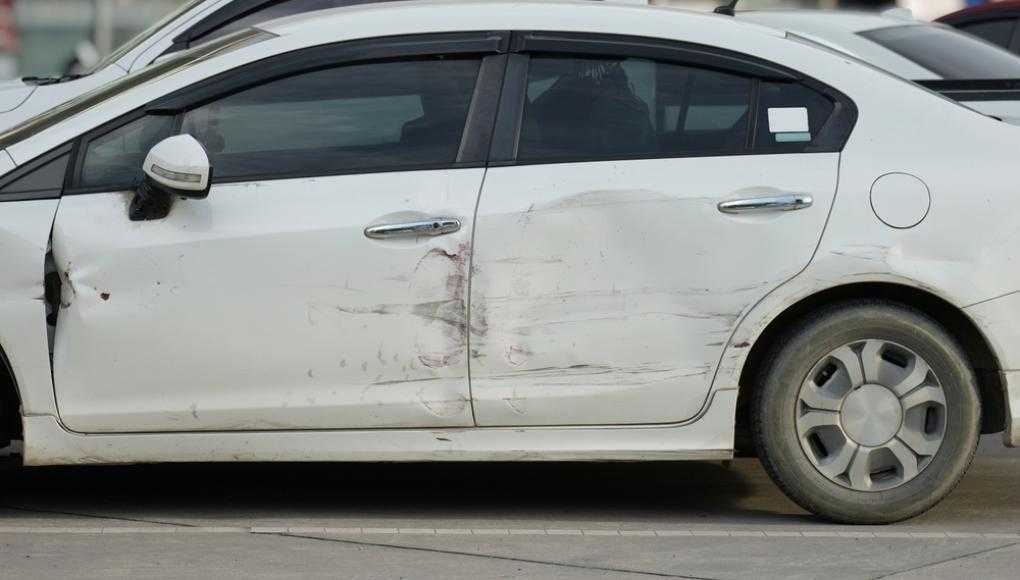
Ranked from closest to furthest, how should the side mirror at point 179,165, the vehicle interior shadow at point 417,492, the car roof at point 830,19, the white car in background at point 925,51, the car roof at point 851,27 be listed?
the side mirror at point 179,165
the vehicle interior shadow at point 417,492
the white car in background at point 925,51
the car roof at point 851,27
the car roof at point 830,19

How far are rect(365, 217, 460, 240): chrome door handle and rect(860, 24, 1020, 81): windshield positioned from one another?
14.2 ft

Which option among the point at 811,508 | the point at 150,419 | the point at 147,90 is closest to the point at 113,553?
the point at 150,419

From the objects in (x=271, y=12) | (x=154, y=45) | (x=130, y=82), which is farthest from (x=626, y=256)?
(x=271, y=12)

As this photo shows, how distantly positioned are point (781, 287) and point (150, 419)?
1999 millimetres

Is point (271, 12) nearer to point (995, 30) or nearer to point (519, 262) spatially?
point (519, 262)

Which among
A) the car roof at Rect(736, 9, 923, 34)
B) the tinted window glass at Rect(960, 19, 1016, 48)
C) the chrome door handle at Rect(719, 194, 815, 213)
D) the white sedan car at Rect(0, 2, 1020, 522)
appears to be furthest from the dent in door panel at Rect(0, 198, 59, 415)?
the tinted window glass at Rect(960, 19, 1016, 48)

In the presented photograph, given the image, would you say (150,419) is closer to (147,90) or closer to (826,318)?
(147,90)

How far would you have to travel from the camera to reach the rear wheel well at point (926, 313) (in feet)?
18.4

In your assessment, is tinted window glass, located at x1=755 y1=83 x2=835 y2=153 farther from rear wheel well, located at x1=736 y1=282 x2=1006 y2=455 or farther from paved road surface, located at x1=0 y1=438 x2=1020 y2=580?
paved road surface, located at x1=0 y1=438 x2=1020 y2=580

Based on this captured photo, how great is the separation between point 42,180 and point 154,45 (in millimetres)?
3010

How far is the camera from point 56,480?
651cm

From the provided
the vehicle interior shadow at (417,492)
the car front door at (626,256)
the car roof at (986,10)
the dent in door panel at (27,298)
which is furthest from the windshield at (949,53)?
the dent in door panel at (27,298)

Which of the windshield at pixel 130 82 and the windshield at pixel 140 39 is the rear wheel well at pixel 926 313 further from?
the windshield at pixel 140 39

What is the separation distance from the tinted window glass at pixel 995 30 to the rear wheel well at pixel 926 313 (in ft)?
18.9
